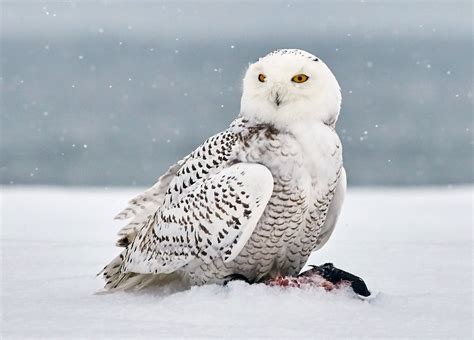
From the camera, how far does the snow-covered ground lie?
325 centimetres

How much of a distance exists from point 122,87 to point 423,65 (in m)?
28.8

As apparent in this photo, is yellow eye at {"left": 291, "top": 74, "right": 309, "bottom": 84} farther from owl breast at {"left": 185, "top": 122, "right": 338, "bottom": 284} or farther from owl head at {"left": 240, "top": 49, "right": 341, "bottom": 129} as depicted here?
owl breast at {"left": 185, "top": 122, "right": 338, "bottom": 284}

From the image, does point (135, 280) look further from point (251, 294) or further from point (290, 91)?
point (290, 91)

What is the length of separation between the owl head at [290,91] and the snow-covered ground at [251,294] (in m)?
Result: 0.76

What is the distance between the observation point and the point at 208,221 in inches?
147

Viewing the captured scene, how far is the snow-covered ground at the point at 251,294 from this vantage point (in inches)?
128

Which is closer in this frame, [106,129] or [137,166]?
[137,166]

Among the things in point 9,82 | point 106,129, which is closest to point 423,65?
point 9,82

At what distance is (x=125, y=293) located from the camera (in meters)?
3.99

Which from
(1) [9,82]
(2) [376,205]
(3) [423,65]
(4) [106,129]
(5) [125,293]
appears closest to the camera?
(5) [125,293]

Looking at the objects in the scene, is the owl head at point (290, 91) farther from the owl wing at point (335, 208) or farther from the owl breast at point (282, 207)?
the owl wing at point (335, 208)

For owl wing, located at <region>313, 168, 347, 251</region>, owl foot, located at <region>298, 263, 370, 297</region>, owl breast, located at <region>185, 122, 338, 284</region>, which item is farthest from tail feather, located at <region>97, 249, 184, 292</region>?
owl wing, located at <region>313, 168, 347, 251</region>

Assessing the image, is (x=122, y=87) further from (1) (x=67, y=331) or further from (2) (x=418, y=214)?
(1) (x=67, y=331)

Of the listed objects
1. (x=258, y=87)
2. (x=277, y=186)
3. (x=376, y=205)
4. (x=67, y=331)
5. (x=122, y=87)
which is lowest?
(x=122, y=87)
